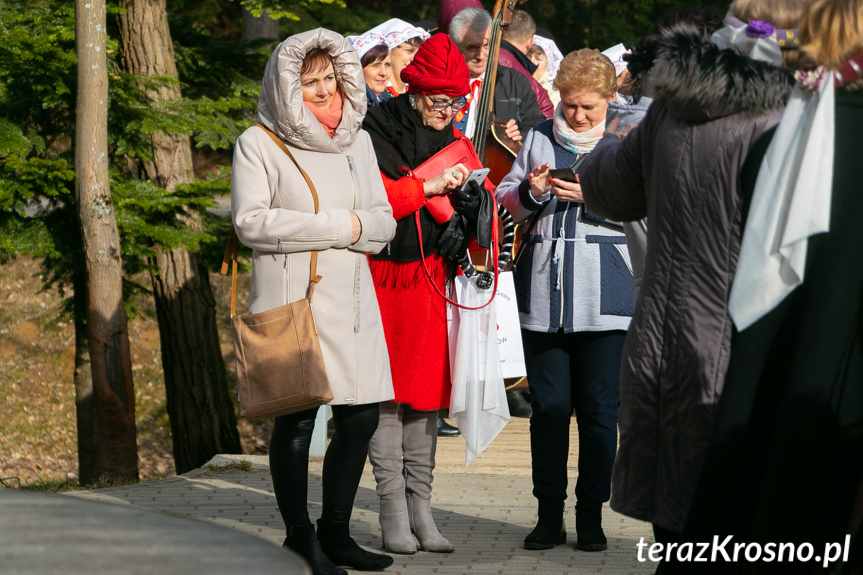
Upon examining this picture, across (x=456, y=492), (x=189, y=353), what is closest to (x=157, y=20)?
(x=189, y=353)

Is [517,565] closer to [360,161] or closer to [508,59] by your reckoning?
[360,161]

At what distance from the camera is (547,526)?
490 centimetres

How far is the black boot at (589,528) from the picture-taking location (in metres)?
4.89

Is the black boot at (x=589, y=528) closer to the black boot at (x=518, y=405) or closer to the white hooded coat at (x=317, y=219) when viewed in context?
the white hooded coat at (x=317, y=219)

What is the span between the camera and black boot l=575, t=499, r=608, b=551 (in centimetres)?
489

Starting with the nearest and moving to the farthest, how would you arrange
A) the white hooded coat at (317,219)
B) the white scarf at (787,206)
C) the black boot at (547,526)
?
the white scarf at (787,206), the white hooded coat at (317,219), the black boot at (547,526)

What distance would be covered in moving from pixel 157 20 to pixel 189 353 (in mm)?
2751

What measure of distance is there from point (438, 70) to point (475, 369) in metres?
1.27

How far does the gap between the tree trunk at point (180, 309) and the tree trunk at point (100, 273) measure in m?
0.85

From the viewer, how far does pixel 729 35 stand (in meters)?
2.91

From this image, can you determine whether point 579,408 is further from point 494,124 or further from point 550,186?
point 494,124

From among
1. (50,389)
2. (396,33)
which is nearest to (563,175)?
(396,33)

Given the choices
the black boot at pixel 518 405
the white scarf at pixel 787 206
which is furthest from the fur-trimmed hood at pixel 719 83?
the black boot at pixel 518 405

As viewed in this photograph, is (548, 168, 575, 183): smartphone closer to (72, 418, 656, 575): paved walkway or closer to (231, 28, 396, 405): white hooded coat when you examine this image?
(231, 28, 396, 405): white hooded coat
